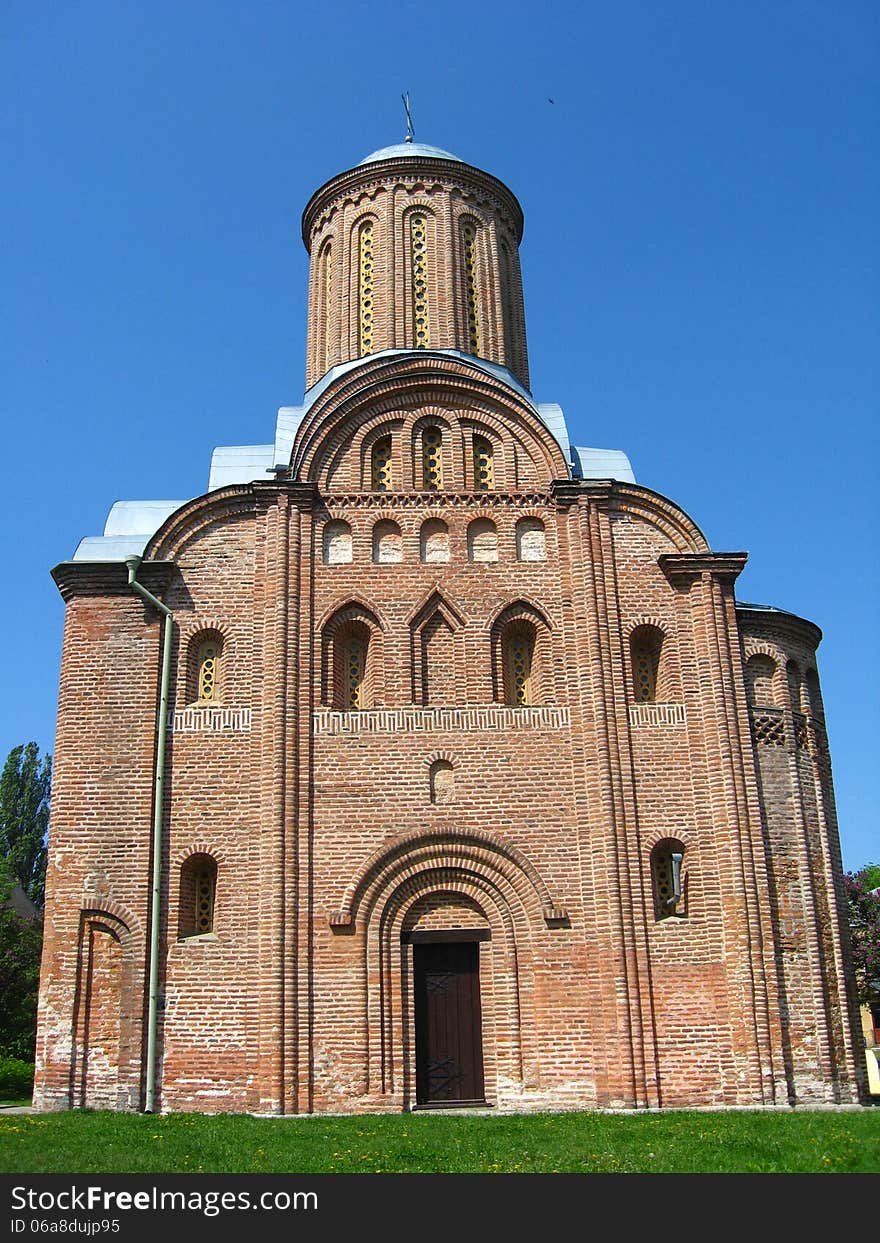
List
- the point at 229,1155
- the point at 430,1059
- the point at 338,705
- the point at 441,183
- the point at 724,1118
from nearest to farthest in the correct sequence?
the point at 229,1155 < the point at 724,1118 < the point at 430,1059 < the point at 338,705 < the point at 441,183

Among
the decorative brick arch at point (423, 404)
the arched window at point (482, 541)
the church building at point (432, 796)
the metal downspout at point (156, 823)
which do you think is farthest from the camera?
the decorative brick arch at point (423, 404)

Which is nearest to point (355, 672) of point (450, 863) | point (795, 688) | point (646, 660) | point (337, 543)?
point (337, 543)

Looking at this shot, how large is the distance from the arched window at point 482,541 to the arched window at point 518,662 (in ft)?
3.44

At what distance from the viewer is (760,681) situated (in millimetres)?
15984

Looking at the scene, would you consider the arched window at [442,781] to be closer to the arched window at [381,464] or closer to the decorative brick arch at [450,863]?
the decorative brick arch at [450,863]

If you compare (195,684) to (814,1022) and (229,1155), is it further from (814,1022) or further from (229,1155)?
(814,1022)

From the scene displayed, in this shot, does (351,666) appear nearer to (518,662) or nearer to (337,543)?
(337,543)

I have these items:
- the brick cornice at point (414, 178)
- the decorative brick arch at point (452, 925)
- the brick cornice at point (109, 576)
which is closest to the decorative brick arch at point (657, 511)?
the decorative brick arch at point (452, 925)

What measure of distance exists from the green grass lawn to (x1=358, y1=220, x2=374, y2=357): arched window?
1175cm

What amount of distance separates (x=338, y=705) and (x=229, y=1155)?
6.61 m

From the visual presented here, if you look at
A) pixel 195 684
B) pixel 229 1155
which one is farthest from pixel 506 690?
Answer: pixel 229 1155

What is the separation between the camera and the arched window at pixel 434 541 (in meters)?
16.0

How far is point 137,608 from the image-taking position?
15680 mm
